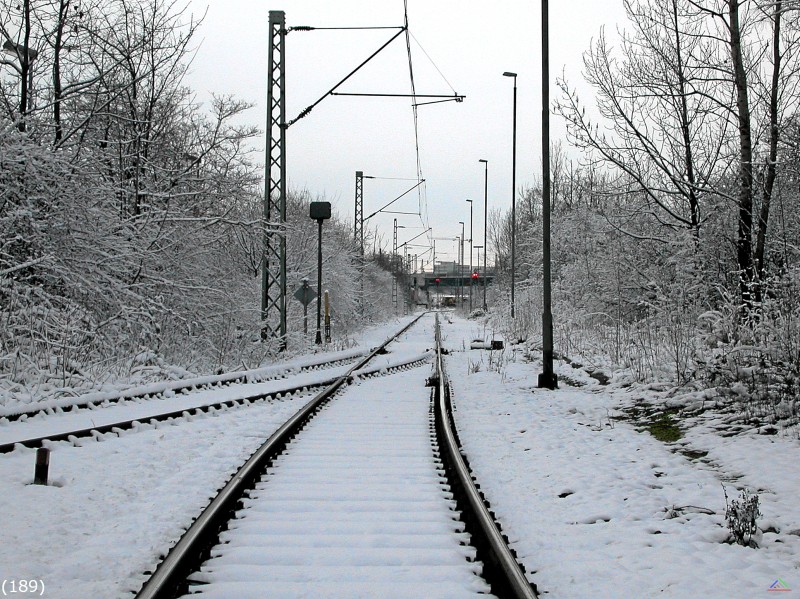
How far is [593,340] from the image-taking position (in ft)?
63.6

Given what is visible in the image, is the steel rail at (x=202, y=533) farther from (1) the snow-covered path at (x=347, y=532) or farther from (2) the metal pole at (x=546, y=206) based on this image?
(2) the metal pole at (x=546, y=206)

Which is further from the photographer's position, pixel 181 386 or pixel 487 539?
pixel 181 386

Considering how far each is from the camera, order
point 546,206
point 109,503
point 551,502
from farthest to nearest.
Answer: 1. point 546,206
2. point 551,502
3. point 109,503

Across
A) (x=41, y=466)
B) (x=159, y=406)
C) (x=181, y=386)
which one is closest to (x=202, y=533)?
(x=41, y=466)

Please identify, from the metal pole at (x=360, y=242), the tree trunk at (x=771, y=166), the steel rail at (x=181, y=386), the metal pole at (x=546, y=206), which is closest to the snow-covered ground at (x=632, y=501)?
the metal pole at (x=546, y=206)

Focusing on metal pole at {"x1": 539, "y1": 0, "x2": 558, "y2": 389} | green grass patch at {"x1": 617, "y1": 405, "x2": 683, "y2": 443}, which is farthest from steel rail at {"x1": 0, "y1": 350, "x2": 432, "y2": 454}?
green grass patch at {"x1": 617, "y1": 405, "x2": 683, "y2": 443}

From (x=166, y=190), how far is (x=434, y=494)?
1427 centimetres

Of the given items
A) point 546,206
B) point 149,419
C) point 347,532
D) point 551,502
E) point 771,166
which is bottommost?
point 551,502

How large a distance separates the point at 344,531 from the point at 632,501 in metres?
2.57

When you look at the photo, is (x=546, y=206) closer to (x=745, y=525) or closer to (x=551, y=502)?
(x=551, y=502)

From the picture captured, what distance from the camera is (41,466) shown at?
19.4 ft

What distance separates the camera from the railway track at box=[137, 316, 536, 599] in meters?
3.89

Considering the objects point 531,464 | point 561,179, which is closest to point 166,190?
point 531,464

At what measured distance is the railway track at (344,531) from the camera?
3.89 m
